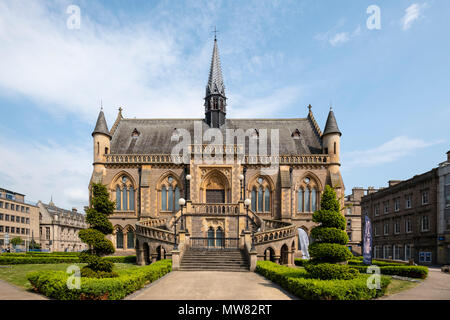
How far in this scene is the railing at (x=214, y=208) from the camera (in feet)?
93.6

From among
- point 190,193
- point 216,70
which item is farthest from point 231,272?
point 216,70

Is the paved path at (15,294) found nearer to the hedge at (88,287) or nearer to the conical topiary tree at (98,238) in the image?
the hedge at (88,287)

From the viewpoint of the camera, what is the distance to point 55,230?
75.4 m

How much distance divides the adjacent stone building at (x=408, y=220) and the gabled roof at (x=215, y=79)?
26675 mm

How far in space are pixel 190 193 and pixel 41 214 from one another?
60.9 m

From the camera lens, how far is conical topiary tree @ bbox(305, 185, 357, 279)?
13.0 m

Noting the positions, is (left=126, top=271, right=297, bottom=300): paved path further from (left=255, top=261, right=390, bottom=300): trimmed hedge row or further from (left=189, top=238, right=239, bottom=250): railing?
(left=189, top=238, right=239, bottom=250): railing

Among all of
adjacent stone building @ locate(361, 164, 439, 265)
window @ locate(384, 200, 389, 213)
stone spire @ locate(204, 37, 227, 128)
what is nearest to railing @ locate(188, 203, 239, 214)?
stone spire @ locate(204, 37, 227, 128)

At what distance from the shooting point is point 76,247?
270 ft

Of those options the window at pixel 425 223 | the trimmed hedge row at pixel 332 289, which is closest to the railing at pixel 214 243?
the trimmed hedge row at pixel 332 289

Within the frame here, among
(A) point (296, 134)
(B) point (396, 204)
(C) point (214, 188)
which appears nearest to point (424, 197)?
(B) point (396, 204)
